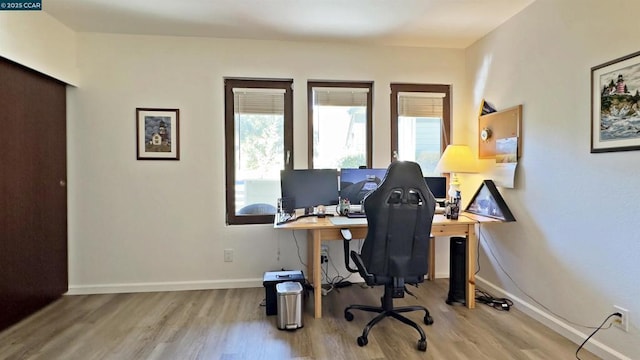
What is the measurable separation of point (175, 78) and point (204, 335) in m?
2.41

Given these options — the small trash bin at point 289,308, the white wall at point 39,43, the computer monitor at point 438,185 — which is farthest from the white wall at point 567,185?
the white wall at point 39,43

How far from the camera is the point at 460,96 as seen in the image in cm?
374

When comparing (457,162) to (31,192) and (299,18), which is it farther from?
(31,192)

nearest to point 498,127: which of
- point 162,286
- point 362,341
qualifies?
point 362,341

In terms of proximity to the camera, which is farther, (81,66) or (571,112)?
(81,66)

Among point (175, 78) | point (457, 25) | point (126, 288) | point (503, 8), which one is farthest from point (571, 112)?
point (126, 288)

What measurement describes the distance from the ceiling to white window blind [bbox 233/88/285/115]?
20.9 inches

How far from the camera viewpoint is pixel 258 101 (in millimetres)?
3553

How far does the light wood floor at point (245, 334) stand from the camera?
2.22 metres

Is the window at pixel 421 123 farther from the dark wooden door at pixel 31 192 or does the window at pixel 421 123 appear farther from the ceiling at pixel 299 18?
the dark wooden door at pixel 31 192

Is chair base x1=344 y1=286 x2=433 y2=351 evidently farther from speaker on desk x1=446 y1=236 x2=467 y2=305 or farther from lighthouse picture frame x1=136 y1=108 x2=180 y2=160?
lighthouse picture frame x1=136 y1=108 x2=180 y2=160

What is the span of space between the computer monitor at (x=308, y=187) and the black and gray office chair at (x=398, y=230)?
872 millimetres

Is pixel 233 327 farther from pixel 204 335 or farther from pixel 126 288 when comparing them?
pixel 126 288

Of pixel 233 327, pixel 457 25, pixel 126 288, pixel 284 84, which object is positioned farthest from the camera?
pixel 284 84
